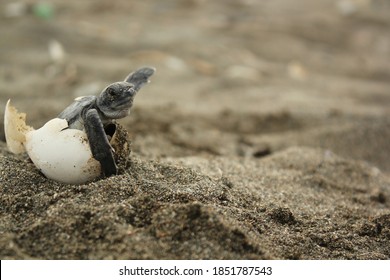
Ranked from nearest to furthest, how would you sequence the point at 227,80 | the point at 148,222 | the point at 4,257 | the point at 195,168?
the point at 4,257 < the point at 148,222 < the point at 195,168 < the point at 227,80

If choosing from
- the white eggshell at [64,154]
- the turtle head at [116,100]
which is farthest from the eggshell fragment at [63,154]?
the turtle head at [116,100]

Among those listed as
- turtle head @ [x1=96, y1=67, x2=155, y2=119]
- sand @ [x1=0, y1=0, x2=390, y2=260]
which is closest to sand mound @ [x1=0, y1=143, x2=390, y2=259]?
sand @ [x1=0, y1=0, x2=390, y2=260]

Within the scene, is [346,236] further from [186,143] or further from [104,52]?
[104,52]

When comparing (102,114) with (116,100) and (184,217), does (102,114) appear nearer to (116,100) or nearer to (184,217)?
A: (116,100)

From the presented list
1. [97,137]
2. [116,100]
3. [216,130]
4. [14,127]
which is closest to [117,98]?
[116,100]

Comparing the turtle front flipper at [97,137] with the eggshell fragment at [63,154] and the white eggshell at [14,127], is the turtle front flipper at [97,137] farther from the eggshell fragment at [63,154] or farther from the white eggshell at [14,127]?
the white eggshell at [14,127]

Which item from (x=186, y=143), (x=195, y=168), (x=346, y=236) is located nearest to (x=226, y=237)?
(x=346, y=236)

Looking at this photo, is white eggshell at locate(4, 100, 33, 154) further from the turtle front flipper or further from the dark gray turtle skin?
the turtle front flipper
